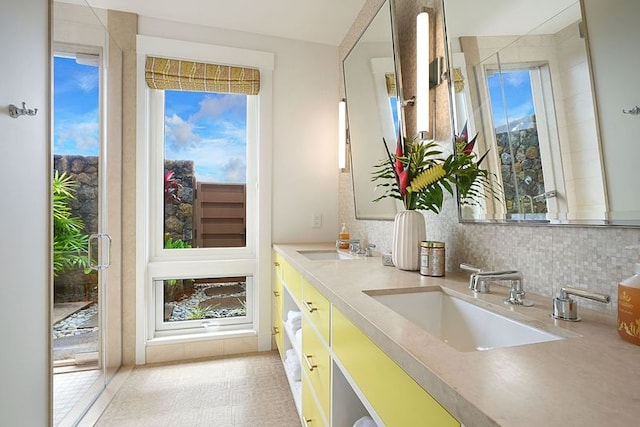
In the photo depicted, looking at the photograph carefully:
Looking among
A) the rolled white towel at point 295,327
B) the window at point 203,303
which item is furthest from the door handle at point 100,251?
the rolled white towel at point 295,327

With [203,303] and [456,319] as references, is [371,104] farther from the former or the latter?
[203,303]

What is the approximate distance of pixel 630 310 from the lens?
1.95ft

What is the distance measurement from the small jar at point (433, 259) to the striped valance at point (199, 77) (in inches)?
72.3

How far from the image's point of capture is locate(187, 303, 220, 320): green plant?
2.45 meters

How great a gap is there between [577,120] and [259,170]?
2011 mm

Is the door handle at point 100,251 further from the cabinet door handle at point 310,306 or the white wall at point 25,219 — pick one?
the cabinet door handle at point 310,306

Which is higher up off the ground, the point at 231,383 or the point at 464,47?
the point at 464,47

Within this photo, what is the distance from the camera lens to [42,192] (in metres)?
1.28

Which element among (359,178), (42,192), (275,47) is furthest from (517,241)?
(275,47)

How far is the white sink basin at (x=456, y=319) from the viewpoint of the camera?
81 cm

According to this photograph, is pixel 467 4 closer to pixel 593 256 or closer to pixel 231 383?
pixel 593 256

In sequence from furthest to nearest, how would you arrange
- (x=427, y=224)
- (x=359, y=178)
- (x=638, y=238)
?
(x=359, y=178) → (x=427, y=224) → (x=638, y=238)

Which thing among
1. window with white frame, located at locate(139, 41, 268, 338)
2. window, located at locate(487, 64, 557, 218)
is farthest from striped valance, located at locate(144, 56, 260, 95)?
window, located at locate(487, 64, 557, 218)

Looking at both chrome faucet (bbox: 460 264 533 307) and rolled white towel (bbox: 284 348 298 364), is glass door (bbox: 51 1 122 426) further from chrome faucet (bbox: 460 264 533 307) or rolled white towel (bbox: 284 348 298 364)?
chrome faucet (bbox: 460 264 533 307)
